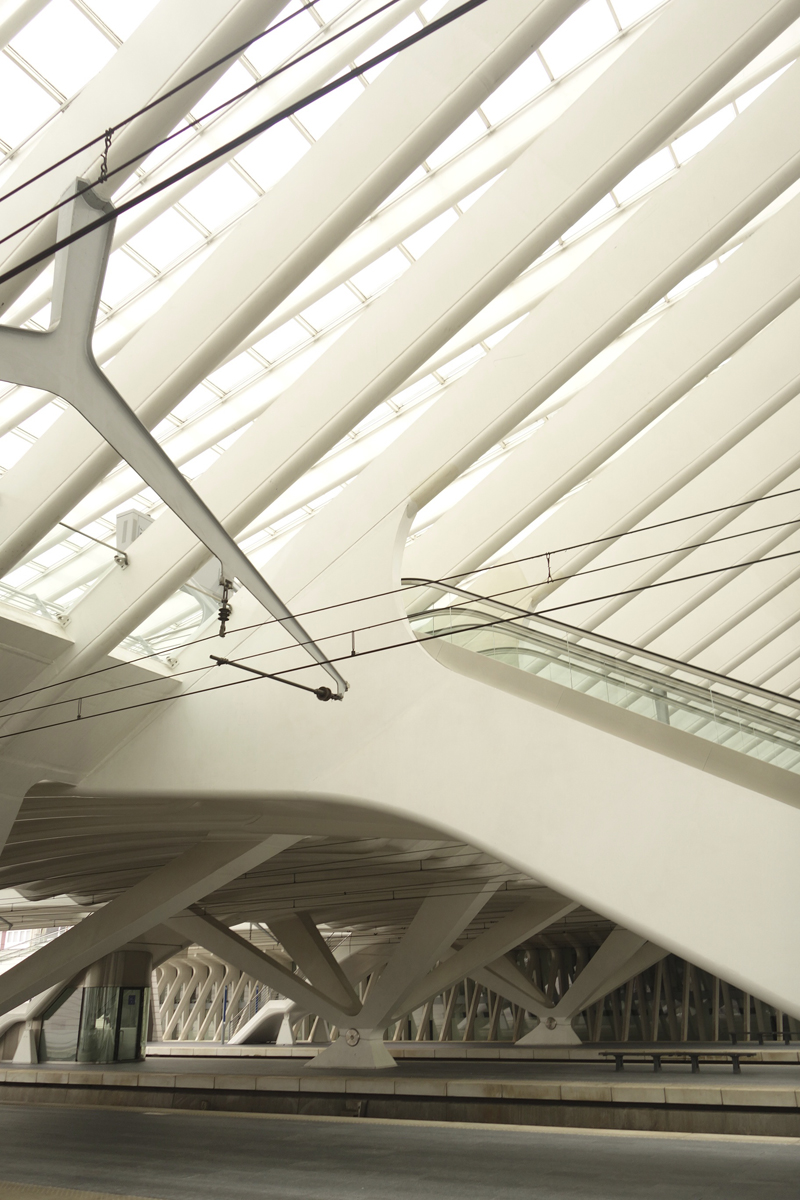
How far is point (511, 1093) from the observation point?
595 inches

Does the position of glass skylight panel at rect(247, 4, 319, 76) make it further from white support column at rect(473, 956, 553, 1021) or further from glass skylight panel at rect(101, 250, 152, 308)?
white support column at rect(473, 956, 553, 1021)

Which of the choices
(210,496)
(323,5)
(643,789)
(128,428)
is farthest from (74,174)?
(643,789)

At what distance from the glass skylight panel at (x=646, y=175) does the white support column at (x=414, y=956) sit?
45.5 ft

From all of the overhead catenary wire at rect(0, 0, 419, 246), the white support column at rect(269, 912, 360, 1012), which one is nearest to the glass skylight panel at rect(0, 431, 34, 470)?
the overhead catenary wire at rect(0, 0, 419, 246)

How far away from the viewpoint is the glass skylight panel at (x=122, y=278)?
12922 millimetres

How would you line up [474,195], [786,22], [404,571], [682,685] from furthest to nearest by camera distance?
[404,571]
[474,195]
[682,685]
[786,22]

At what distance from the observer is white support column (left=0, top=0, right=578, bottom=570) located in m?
7.67

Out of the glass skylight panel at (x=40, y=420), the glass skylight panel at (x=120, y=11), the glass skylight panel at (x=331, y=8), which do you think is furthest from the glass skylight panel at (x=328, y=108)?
the glass skylight panel at (x=40, y=420)

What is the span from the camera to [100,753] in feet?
41.5

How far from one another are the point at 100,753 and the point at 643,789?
22.8 feet

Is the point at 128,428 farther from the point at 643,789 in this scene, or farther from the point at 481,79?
the point at 643,789

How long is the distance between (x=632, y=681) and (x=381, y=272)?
7.49 meters

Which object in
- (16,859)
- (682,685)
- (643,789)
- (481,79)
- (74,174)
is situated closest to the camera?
(74,174)

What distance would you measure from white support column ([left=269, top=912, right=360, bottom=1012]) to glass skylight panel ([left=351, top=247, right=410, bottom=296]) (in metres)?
17.0
